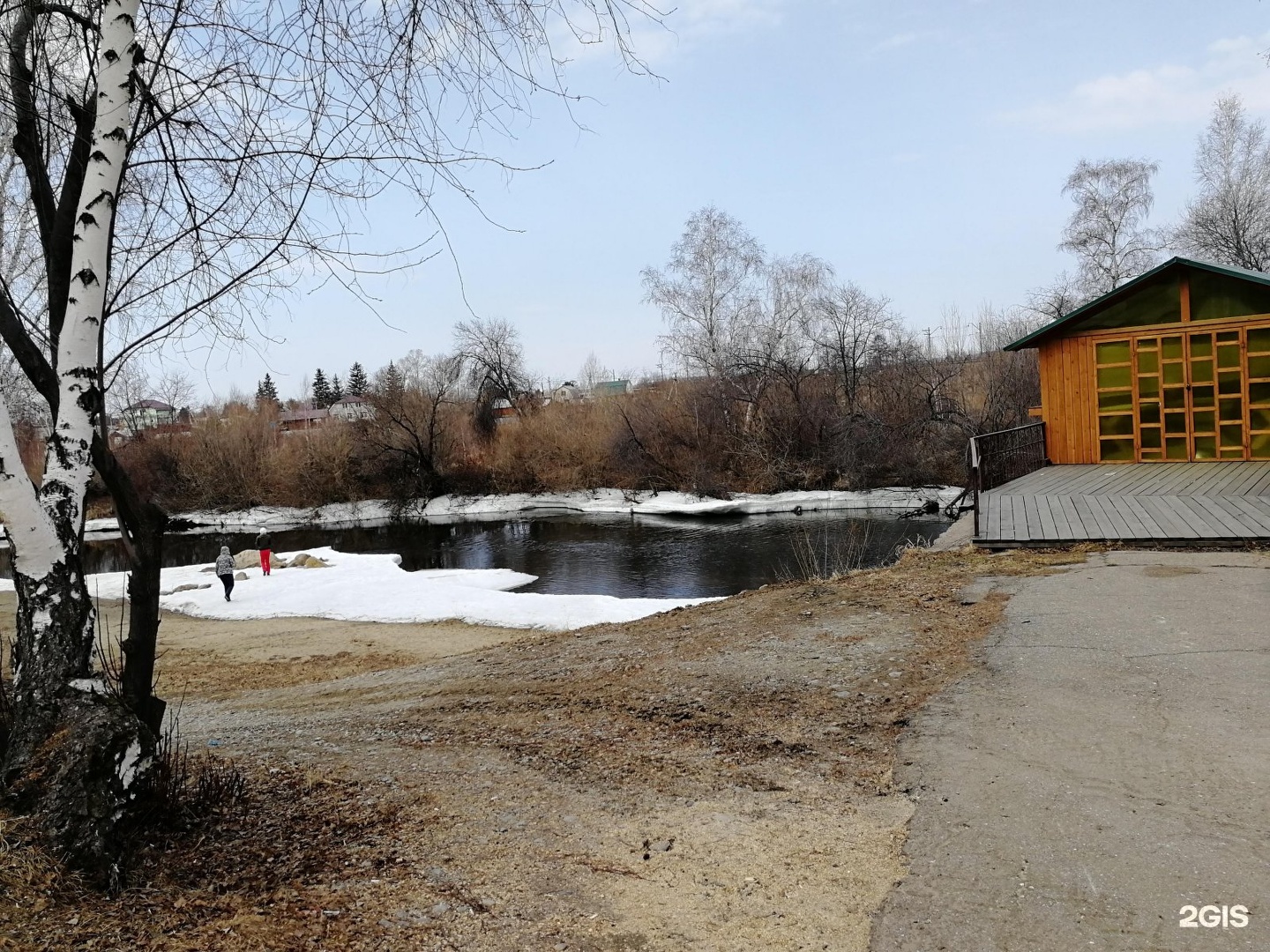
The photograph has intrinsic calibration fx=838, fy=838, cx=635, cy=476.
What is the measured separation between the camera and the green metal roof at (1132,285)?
14.4 m

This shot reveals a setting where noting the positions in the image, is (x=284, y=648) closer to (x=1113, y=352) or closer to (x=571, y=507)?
(x=1113, y=352)

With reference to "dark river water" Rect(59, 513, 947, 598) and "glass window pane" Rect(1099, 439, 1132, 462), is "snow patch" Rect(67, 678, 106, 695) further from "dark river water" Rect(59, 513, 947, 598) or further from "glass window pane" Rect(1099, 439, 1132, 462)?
"glass window pane" Rect(1099, 439, 1132, 462)

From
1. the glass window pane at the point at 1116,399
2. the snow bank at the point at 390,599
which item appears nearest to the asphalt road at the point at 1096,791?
the snow bank at the point at 390,599

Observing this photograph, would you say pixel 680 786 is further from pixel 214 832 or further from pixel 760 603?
pixel 760 603

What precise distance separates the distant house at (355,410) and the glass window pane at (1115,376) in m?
35.7

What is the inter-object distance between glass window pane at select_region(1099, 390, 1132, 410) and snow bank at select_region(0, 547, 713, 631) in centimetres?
874

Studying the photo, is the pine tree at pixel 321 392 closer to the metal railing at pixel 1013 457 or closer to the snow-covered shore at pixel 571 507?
the snow-covered shore at pixel 571 507

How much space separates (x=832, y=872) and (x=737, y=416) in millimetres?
36836

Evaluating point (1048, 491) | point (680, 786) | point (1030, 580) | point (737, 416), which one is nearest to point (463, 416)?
point (737, 416)

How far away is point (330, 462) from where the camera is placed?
43.8 meters

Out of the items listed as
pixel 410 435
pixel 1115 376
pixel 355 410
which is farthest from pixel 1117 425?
pixel 355 410

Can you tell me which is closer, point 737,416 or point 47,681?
point 47,681

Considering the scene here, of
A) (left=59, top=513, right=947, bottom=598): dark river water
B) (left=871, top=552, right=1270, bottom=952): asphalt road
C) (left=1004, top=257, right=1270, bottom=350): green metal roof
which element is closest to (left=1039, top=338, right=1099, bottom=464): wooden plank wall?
(left=1004, top=257, right=1270, bottom=350): green metal roof

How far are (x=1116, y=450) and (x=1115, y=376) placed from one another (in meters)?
1.41
